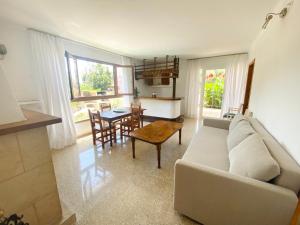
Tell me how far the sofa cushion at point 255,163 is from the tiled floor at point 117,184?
2.43 feet

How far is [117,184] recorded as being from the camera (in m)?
1.83

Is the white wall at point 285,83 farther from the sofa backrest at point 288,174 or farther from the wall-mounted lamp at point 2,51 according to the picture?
the wall-mounted lamp at point 2,51

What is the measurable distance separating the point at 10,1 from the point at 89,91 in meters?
2.18

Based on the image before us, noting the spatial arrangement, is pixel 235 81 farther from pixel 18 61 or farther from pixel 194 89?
pixel 18 61

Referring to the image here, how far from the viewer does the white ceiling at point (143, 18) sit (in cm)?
174

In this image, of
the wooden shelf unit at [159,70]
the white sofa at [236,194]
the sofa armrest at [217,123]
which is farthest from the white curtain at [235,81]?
the white sofa at [236,194]

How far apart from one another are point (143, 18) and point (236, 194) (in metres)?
2.47

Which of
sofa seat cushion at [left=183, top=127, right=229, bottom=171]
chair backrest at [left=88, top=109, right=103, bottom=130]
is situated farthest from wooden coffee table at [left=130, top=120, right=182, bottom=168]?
chair backrest at [left=88, top=109, right=103, bottom=130]

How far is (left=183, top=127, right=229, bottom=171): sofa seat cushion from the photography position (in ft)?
5.08

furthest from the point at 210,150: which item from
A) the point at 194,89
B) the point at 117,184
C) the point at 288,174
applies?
the point at 194,89

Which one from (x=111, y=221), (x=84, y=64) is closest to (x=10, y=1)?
(x=84, y=64)

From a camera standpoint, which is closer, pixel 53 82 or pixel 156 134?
pixel 156 134

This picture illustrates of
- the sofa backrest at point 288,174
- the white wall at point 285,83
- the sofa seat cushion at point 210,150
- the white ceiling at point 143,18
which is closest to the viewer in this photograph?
the sofa backrest at point 288,174

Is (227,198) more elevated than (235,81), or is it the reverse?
(235,81)
